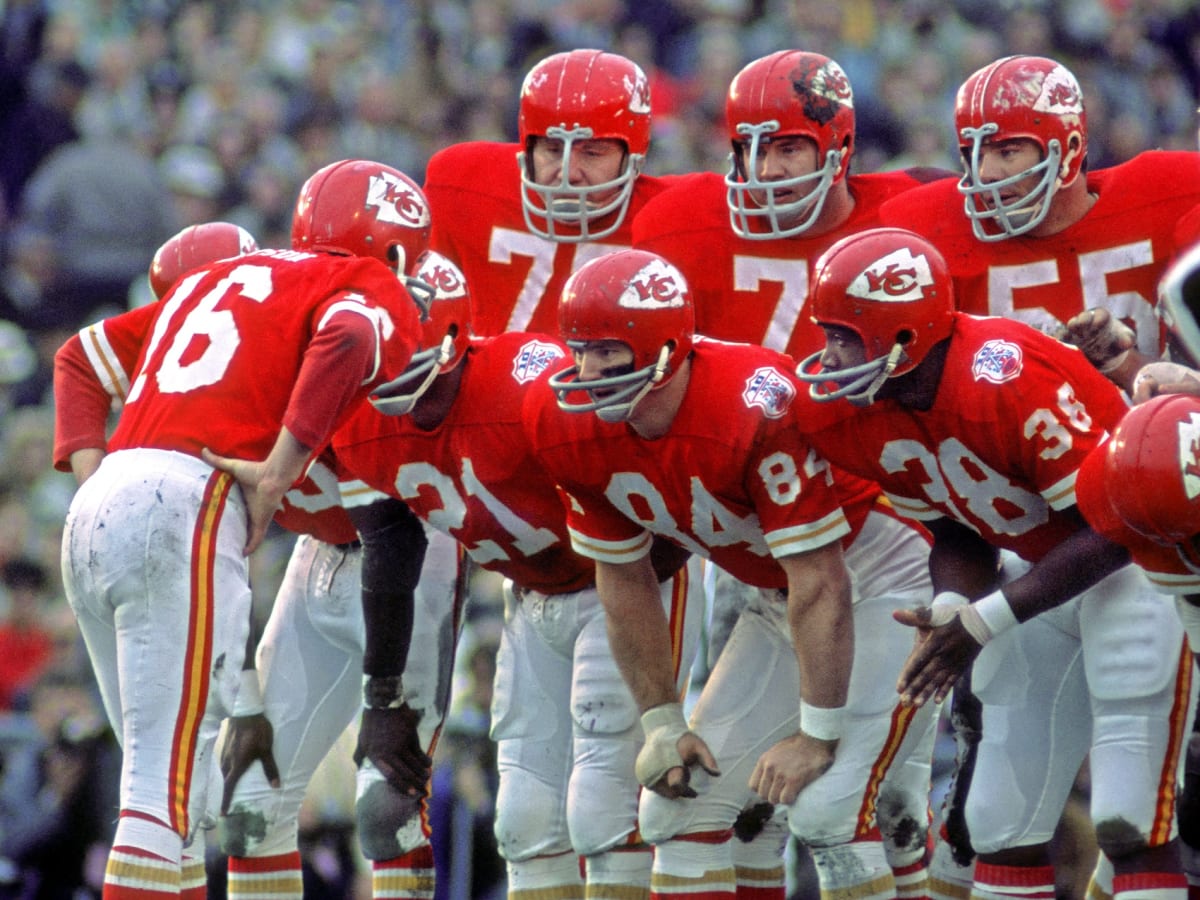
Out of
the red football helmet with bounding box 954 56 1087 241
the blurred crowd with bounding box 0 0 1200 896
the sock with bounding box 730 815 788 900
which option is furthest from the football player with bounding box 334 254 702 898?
the blurred crowd with bounding box 0 0 1200 896

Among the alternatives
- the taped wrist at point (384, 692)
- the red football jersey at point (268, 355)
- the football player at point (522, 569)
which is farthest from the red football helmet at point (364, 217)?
the taped wrist at point (384, 692)

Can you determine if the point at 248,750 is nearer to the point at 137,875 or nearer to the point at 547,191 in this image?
the point at 137,875

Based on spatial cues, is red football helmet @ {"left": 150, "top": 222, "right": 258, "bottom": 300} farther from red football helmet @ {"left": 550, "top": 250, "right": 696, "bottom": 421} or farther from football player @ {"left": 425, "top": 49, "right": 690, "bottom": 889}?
red football helmet @ {"left": 550, "top": 250, "right": 696, "bottom": 421}

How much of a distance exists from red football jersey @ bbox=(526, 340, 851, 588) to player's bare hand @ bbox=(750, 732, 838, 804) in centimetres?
46

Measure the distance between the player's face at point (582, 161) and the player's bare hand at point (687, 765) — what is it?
181cm

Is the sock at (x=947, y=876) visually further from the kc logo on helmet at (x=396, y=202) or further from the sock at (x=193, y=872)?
the kc logo on helmet at (x=396, y=202)

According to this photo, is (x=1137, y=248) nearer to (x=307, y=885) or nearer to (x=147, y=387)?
(x=147, y=387)

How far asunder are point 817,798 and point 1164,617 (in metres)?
0.91

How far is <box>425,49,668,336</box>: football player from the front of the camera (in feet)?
19.6

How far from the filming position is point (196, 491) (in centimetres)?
466

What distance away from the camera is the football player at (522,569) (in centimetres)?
524

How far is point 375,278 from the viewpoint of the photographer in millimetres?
4926

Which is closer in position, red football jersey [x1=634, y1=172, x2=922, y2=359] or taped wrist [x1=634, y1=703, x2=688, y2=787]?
taped wrist [x1=634, y1=703, x2=688, y2=787]

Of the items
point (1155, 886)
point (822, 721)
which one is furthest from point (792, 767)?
point (1155, 886)
